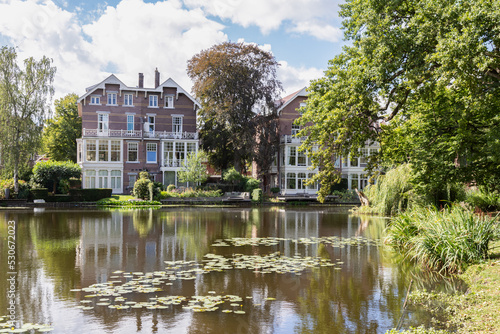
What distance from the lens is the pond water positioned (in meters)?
5.73

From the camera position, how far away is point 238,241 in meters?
13.4

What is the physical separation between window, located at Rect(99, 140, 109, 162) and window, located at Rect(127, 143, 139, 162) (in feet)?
6.94

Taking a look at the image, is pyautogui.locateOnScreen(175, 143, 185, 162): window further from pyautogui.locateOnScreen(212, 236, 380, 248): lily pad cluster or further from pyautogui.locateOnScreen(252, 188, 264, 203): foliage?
pyautogui.locateOnScreen(212, 236, 380, 248): lily pad cluster

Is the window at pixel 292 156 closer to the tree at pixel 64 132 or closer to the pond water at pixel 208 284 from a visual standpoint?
the tree at pixel 64 132

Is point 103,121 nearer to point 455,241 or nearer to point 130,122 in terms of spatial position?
point 130,122

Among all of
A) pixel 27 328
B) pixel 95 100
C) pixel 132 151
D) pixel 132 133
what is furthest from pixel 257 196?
pixel 27 328

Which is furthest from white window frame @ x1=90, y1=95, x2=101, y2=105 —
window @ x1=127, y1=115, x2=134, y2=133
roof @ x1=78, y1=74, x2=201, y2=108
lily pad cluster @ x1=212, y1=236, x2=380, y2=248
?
lily pad cluster @ x1=212, y1=236, x2=380, y2=248

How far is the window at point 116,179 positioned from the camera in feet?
140

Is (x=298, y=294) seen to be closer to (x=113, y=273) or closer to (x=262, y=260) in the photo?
(x=262, y=260)

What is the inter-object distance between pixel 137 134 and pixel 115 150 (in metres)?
2.73

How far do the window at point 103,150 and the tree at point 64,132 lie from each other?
1101cm

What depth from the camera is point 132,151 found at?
43.7 metres

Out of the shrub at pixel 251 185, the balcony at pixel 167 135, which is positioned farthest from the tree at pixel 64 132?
the shrub at pixel 251 185

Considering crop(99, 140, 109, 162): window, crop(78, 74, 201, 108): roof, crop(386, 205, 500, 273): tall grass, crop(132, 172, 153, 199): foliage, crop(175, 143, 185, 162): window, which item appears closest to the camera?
crop(386, 205, 500, 273): tall grass
